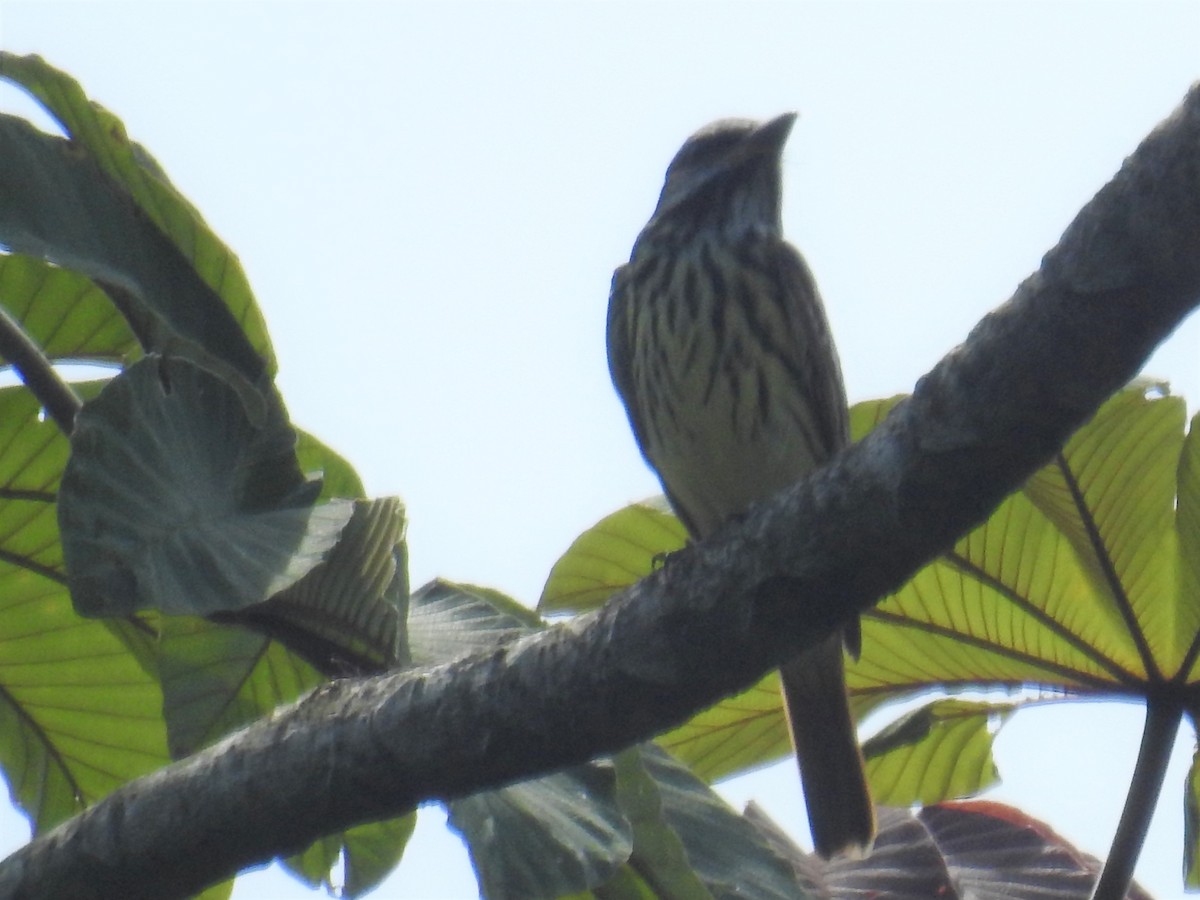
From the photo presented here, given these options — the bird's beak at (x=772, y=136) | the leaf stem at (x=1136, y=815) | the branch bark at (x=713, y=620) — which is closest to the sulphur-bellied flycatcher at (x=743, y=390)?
the bird's beak at (x=772, y=136)

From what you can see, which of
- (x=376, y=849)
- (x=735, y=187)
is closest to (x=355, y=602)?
(x=376, y=849)

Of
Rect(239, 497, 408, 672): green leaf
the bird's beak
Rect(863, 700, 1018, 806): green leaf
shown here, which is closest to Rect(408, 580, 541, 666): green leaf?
Rect(239, 497, 408, 672): green leaf

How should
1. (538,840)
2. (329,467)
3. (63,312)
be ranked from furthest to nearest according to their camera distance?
(63,312), (329,467), (538,840)

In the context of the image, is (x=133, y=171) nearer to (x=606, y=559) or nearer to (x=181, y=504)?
(x=181, y=504)

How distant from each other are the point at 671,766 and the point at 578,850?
1.96ft

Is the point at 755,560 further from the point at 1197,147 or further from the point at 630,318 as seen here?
the point at 630,318

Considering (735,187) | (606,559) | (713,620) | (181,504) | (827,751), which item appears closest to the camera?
(713,620)

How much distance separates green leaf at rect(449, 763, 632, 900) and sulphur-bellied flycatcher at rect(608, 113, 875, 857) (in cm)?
131

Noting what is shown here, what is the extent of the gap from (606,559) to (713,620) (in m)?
1.53

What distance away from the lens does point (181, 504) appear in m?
2.33

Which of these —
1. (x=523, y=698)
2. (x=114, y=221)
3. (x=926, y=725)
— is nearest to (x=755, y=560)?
(x=523, y=698)

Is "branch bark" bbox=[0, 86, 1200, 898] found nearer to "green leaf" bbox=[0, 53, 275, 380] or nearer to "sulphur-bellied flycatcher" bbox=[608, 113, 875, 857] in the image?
"green leaf" bbox=[0, 53, 275, 380]

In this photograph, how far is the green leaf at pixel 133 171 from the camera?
2977 mm

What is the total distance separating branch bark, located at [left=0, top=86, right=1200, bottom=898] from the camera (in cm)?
193
